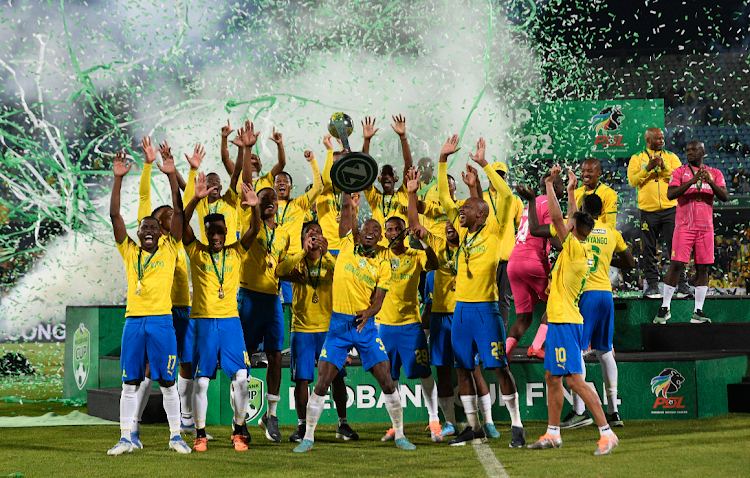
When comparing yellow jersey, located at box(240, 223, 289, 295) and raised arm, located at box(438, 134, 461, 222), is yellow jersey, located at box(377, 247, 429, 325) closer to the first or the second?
raised arm, located at box(438, 134, 461, 222)

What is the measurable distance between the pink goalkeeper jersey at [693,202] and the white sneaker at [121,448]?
639 centimetres

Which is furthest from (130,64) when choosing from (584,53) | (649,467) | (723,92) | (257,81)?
(723,92)

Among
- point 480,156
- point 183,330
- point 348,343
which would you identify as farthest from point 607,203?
Result: point 183,330

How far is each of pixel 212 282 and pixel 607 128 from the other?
11287mm

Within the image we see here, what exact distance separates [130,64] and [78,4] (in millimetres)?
1688

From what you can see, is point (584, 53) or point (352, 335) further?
point (584, 53)

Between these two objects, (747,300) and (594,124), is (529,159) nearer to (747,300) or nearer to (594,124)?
(594,124)

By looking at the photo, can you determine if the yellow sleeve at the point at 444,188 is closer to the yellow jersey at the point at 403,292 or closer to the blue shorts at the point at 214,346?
the yellow jersey at the point at 403,292

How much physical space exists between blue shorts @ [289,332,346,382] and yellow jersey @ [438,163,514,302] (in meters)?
1.28

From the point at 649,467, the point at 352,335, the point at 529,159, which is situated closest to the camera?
the point at 649,467

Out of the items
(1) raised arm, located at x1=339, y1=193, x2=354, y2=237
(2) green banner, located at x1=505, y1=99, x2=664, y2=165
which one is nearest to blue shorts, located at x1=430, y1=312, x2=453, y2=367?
(1) raised arm, located at x1=339, y1=193, x2=354, y2=237

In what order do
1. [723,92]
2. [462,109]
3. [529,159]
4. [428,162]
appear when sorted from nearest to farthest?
[428,162]
[529,159]
[462,109]
[723,92]

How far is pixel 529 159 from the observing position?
688 inches

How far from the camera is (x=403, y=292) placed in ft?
20.7
